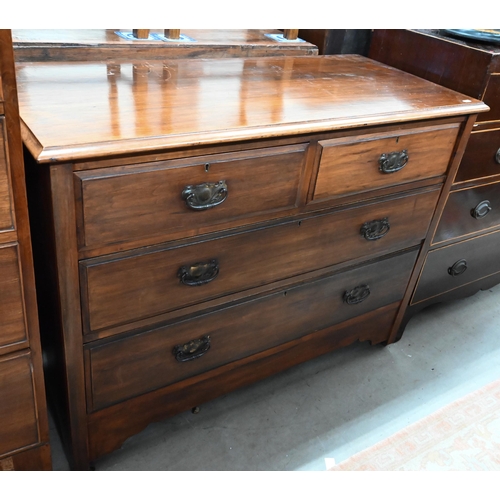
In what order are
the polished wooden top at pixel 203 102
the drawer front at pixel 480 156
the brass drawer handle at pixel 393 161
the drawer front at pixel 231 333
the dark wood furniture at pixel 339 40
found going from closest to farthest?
1. the polished wooden top at pixel 203 102
2. the drawer front at pixel 231 333
3. the brass drawer handle at pixel 393 161
4. the drawer front at pixel 480 156
5. the dark wood furniture at pixel 339 40

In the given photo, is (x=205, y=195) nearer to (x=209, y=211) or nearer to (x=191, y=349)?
(x=209, y=211)

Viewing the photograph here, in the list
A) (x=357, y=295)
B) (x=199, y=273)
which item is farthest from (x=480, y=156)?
(x=199, y=273)

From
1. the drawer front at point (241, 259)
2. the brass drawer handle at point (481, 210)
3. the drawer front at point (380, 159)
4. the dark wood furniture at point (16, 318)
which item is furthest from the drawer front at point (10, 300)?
the brass drawer handle at point (481, 210)

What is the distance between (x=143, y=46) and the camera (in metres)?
1.30

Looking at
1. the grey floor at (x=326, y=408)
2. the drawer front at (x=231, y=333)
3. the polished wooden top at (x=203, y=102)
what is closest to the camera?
the polished wooden top at (x=203, y=102)

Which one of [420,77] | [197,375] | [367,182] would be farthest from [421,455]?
[420,77]

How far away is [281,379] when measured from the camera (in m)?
1.58

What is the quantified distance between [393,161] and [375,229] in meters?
0.20

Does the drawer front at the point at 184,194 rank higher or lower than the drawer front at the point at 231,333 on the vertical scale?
higher

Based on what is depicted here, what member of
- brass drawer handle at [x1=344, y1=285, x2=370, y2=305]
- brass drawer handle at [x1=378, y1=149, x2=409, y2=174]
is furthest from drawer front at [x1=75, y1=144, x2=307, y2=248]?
brass drawer handle at [x1=344, y1=285, x2=370, y2=305]

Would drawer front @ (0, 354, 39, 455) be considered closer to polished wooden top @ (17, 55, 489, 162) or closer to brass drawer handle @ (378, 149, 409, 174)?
polished wooden top @ (17, 55, 489, 162)

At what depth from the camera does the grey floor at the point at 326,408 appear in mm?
1332

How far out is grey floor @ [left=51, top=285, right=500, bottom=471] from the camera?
133 centimetres

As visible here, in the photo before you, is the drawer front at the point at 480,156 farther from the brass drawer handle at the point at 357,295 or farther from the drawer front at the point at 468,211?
the brass drawer handle at the point at 357,295
